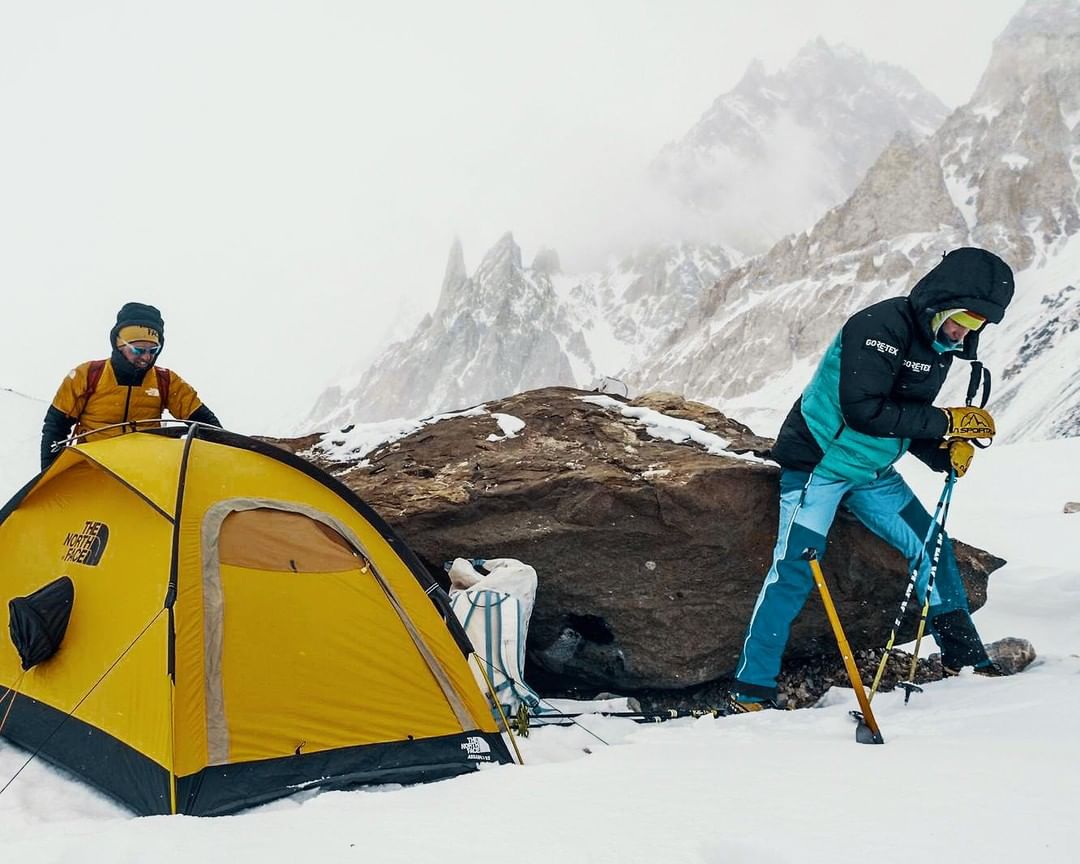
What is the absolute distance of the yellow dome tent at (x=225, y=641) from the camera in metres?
3.66

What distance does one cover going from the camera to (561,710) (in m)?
5.21

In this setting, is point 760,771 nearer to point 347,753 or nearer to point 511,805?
point 511,805

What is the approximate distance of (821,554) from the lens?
5.12 meters

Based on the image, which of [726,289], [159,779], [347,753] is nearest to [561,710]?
[347,753]

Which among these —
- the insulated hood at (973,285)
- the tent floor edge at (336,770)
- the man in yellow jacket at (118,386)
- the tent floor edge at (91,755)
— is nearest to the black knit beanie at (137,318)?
the man in yellow jacket at (118,386)

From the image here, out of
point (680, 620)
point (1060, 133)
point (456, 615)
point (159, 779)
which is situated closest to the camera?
point (159, 779)

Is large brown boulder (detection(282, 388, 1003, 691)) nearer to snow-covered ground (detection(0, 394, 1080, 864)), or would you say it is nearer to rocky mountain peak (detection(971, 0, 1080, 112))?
snow-covered ground (detection(0, 394, 1080, 864))

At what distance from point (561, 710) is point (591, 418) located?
2.84 meters

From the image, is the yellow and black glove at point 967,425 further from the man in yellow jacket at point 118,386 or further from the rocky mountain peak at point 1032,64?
the rocky mountain peak at point 1032,64

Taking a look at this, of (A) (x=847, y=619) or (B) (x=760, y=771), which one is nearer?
(B) (x=760, y=771)

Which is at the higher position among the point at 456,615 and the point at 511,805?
the point at 511,805

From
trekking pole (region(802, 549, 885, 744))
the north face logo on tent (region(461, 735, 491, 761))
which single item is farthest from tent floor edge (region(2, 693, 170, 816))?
trekking pole (region(802, 549, 885, 744))

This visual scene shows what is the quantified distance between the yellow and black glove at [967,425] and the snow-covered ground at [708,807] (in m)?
1.57

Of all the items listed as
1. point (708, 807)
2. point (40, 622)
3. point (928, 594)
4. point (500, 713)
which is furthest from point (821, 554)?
point (40, 622)
